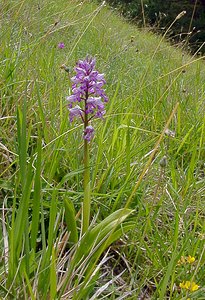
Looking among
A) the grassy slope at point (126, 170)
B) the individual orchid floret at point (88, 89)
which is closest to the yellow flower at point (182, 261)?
the grassy slope at point (126, 170)

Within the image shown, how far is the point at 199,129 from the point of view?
5.50ft

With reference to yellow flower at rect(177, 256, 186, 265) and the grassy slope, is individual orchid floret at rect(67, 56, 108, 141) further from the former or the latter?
yellow flower at rect(177, 256, 186, 265)

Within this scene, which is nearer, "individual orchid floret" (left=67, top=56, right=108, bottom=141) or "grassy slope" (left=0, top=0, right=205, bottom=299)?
"individual orchid floret" (left=67, top=56, right=108, bottom=141)

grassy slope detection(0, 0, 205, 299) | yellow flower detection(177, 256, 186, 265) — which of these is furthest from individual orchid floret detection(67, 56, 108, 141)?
yellow flower detection(177, 256, 186, 265)

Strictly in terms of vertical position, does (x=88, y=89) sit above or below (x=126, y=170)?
above

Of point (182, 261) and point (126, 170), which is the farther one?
point (126, 170)

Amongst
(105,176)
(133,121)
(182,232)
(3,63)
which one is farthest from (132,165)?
(3,63)

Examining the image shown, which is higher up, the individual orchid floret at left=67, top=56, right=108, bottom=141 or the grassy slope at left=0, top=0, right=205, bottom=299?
the individual orchid floret at left=67, top=56, right=108, bottom=141

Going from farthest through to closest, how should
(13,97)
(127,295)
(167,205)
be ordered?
(13,97), (167,205), (127,295)

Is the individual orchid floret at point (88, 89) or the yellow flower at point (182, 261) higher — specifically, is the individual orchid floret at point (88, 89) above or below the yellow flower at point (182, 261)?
above

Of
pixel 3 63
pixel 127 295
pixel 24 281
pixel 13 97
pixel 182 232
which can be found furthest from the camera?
pixel 3 63

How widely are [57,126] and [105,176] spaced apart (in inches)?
10.8

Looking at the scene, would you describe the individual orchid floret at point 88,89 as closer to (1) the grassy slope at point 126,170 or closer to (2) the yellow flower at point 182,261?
(1) the grassy slope at point 126,170

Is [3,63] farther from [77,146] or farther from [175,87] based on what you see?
[175,87]
